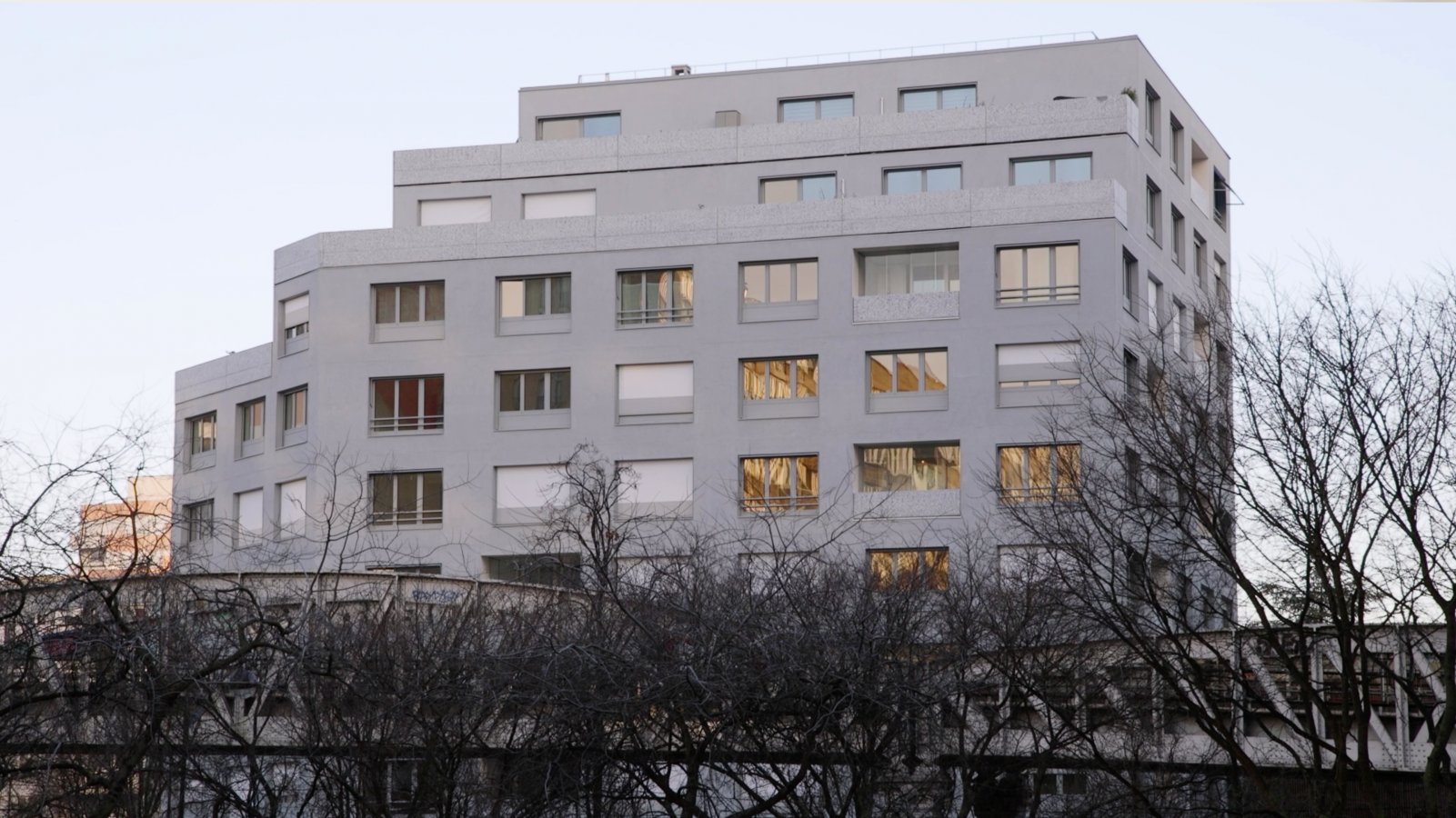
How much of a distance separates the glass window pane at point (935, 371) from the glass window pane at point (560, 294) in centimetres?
1095

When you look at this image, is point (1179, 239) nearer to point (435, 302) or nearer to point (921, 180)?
point (921, 180)

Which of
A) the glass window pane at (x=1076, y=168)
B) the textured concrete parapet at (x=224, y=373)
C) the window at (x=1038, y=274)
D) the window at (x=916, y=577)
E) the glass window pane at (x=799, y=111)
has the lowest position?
the window at (x=916, y=577)

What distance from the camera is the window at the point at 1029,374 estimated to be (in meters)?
52.2

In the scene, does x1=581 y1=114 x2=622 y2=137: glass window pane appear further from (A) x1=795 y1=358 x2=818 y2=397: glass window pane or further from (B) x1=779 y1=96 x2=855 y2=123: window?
(A) x1=795 y1=358 x2=818 y2=397: glass window pane

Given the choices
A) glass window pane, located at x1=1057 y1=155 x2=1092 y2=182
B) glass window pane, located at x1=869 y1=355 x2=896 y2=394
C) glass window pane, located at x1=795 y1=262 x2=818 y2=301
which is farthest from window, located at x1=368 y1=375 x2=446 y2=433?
glass window pane, located at x1=1057 y1=155 x2=1092 y2=182

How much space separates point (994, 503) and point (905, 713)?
30.3 meters

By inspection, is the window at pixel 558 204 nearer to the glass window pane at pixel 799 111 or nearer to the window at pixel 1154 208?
the glass window pane at pixel 799 111

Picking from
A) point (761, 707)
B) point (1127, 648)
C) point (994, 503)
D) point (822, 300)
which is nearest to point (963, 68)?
point (822, 300)

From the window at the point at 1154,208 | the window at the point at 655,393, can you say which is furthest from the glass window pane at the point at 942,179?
the window at the point at 655,393

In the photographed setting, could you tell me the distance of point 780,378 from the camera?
54812 mm

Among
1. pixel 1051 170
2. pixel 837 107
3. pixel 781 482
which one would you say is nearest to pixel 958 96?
pixel 837 107

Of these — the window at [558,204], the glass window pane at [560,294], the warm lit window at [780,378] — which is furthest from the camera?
the window at [558,204]

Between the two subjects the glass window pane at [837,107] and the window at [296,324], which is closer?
the window at [296,324]

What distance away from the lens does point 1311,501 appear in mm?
25969
